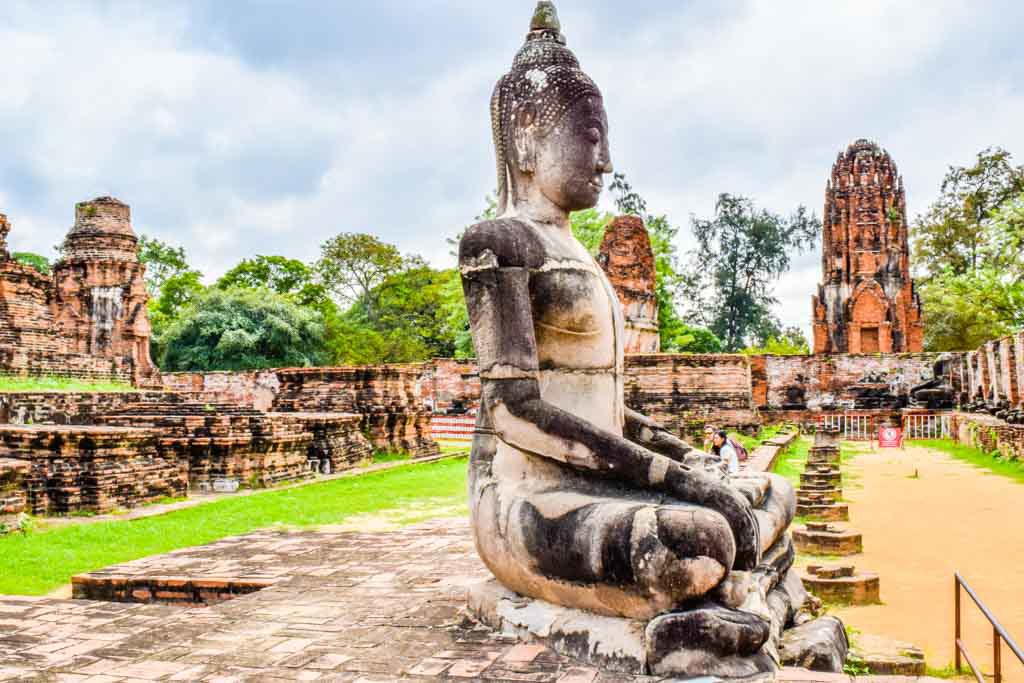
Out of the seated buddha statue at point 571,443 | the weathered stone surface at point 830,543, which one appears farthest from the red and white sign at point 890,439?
the seated buddha statue at point 571,443

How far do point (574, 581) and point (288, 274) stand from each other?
4107cm

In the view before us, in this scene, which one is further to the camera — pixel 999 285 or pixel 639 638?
pixel 999 285

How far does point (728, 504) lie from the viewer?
2779mm

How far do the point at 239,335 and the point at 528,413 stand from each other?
31151 mm

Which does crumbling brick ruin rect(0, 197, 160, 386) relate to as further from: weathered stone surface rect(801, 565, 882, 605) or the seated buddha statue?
the seated buddha statue

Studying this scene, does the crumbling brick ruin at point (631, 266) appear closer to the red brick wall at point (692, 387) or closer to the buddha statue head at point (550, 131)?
the red brick wall at point (692, 387)

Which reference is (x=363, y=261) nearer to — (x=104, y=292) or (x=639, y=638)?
(x=104, y=292)

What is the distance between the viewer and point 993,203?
37094 millimetres

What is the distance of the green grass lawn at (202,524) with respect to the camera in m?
5.75

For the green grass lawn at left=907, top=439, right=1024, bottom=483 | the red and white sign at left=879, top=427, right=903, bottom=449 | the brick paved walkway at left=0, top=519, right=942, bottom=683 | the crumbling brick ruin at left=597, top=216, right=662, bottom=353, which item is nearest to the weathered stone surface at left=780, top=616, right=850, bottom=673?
the brick paved walkway at left=0, top=519, right=942, bottom=683

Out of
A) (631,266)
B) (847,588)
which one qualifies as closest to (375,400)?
(631,266)

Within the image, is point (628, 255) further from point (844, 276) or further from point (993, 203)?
point (993, 203)

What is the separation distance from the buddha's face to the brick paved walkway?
1.67m

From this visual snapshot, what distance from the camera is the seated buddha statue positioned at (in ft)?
8.72
